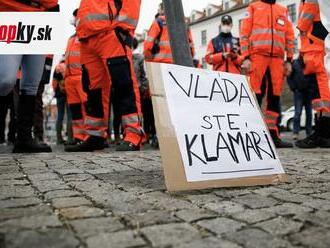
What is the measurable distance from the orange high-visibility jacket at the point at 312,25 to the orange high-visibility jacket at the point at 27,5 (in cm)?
263

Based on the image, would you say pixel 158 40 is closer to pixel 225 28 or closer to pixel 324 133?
pixel 225 28

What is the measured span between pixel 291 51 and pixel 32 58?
3.44 metres

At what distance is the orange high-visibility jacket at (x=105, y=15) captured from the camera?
3.96 metres

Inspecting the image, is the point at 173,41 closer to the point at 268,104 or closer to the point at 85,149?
the point at 85,149

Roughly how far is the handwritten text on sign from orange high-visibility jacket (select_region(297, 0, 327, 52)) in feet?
7.76

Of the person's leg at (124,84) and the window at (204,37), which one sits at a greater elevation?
the window at (204,37)

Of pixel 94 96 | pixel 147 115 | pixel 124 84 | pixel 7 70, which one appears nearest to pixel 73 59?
pixel 147 115

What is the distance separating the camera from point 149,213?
161cm

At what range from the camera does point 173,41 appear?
2.50m

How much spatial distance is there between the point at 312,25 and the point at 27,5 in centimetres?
295

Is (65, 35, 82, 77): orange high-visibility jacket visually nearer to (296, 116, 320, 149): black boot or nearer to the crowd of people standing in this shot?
the crowd of people standing

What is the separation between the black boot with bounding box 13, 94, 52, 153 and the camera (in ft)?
13.3

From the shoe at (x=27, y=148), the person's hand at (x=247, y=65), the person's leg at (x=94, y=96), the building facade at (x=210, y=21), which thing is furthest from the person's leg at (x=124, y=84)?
the building facade at (x=210, y=21)

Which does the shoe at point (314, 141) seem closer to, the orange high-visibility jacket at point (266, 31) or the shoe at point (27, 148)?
the orange high-visibility jacket at point (266, 31)
